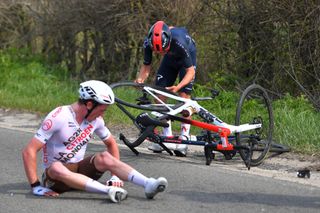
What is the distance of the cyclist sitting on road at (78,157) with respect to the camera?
Result: 6977 mm

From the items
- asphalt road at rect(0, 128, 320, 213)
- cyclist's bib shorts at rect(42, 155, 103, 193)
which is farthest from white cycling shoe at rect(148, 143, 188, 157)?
cyclist's bib shorts at rect(42, 155, 103, 193)

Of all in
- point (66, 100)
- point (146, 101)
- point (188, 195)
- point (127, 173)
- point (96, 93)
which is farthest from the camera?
point (66, 100)

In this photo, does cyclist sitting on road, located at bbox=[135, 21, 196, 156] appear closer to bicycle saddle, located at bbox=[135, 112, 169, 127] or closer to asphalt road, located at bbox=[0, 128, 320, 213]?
bicycle saddle, located at bbox=[135, 112, 169, 127]

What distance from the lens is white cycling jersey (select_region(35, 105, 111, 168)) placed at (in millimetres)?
7031

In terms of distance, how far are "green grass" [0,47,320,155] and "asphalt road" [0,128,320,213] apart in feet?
5.13

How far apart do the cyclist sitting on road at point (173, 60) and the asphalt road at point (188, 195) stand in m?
0.65

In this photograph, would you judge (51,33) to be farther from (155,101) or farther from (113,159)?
(113,159)

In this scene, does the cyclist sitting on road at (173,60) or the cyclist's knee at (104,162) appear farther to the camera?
the cyclist sitting on road at (173,60)

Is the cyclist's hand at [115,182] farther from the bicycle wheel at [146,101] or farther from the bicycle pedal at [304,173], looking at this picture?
the bicycle pedal at [304,173]

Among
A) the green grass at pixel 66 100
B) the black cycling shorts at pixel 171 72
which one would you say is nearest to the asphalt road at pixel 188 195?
the black cycling shorts at pixel 171 72

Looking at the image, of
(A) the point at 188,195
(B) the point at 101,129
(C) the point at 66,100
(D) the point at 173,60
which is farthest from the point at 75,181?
(C) the point at 66,100

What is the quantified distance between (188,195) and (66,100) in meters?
6.97

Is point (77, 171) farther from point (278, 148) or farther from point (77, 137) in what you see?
point (278, 148)

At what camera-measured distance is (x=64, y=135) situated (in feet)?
23.2
